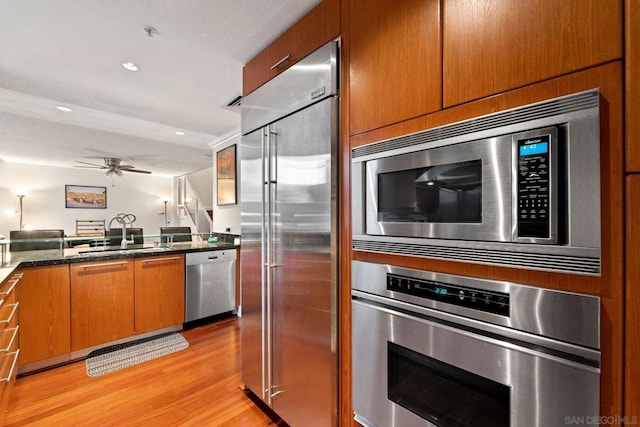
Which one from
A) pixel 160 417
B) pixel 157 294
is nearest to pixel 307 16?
pixel 160 417

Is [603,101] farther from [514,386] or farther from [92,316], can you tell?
[92,316]

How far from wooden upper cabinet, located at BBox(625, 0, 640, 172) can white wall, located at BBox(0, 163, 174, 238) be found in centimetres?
947

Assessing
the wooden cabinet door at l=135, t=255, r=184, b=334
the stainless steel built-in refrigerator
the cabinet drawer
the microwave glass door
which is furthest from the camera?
the wooden cabinet door at l=135, t=255, r=184, b=334

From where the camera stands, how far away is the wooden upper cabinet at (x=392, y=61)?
37.3 inches

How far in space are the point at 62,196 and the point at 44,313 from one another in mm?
6693

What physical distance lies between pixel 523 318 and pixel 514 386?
0.19 m

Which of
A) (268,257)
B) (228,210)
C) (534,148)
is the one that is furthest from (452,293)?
(228,210)

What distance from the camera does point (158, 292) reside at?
274cm

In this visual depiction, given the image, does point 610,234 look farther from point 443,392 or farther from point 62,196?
point 62,196

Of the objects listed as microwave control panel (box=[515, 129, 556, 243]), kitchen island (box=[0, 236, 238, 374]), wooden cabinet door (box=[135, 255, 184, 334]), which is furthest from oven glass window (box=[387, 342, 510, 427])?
wooden cabinet door (box=[135, 255, 184, 334])

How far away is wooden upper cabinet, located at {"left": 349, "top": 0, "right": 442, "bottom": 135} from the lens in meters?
0.95

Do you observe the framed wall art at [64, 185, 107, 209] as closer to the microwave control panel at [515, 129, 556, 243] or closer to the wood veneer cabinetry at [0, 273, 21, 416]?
the wood veneer cabinetry at [0, 273, 21, 416]

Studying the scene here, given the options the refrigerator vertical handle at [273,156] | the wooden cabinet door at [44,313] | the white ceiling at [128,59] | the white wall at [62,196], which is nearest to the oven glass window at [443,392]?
the refrigerator vertical handle at [273,156]

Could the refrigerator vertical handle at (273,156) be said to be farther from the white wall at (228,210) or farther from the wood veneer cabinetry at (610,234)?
the white wall at (228,210)
